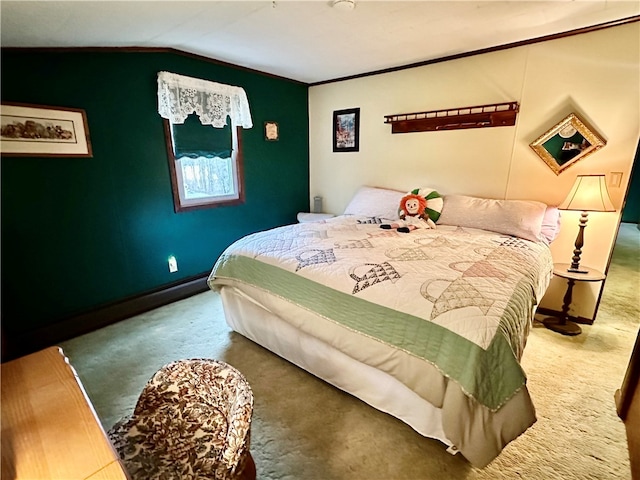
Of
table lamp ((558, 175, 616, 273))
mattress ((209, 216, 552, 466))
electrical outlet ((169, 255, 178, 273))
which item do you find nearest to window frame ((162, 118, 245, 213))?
electrical outlet ((169, 255, 178, 273))

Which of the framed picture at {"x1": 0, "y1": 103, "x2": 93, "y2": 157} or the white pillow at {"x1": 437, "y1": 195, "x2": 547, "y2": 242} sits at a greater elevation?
the framed picture at {"x1": 0, "y1": 103, "x2": 93, "y2": 157}

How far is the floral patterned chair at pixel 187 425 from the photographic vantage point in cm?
99

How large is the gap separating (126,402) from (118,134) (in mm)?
2045

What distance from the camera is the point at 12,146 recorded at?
2068mm

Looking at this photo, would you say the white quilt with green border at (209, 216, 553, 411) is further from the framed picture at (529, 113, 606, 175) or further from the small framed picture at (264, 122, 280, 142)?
the small framed picture at (264, 122, 280, 142)

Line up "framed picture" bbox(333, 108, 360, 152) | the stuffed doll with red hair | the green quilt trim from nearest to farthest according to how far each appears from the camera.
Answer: the green quilt trim
the stuffed doll with red hair
"framed picture" bbox(333, 108, 360, 152)

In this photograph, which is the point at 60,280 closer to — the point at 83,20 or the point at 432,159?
the point at 83,20

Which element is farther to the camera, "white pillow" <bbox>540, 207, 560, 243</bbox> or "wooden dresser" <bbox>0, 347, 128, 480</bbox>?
"white pillow" <bbox>540, 207, 560, 243</bbox>

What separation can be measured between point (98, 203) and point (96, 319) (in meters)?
0.97

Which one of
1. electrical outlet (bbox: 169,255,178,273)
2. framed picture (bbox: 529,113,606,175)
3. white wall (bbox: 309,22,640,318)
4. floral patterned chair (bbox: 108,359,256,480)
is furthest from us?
electrical outlet (bbox: 169,255,178,273)

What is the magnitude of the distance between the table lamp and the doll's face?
108 centimetres

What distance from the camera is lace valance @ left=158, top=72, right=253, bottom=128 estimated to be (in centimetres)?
269

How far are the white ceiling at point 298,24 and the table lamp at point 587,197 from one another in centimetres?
110

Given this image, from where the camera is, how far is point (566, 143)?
252 cm
